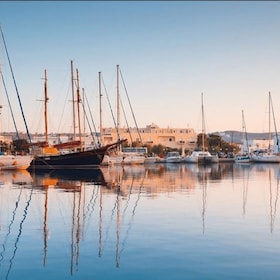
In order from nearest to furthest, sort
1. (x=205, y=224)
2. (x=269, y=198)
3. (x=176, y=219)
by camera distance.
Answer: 1. (x=205, y=224)
2. (x=176, y=219)
3. (x=269, y=198)

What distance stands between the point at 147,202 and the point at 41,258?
28.8 ft

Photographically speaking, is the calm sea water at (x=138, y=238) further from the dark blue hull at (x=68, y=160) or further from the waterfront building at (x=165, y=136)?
the waterfront building at (x=165, y=136)

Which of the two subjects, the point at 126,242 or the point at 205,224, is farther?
the point at 205,224

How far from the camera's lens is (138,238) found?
1054 cm

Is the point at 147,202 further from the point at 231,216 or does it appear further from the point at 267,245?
the point at 267,245

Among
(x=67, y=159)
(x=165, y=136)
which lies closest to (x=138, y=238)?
(x=67, y=159)

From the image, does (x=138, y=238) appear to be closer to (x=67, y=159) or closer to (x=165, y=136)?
(x=67, y=159)

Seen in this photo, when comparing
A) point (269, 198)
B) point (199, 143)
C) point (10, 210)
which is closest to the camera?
point (10, 210)

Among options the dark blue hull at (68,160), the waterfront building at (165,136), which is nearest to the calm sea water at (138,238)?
the dark blue hull at (68,160)

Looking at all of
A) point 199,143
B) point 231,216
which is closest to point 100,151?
point 231,216

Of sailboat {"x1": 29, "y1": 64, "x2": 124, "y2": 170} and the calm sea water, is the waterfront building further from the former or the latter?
the calm sea water

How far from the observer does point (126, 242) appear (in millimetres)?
10070

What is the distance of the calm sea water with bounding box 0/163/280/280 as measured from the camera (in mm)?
7934

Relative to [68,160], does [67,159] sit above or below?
above
